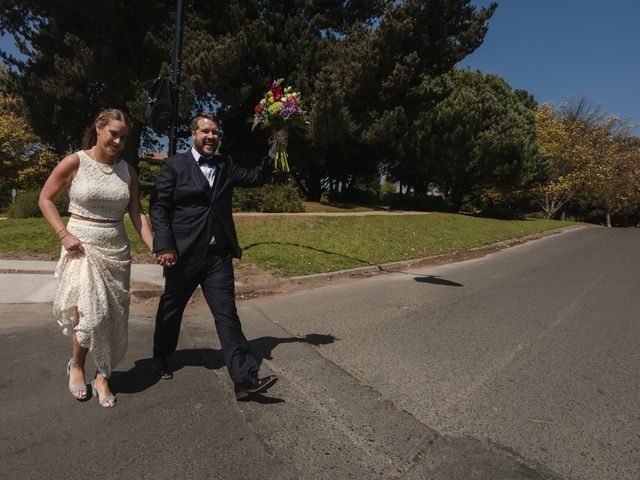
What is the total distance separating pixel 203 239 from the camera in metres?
3.25

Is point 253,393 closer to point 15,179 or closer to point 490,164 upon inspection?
point 490,164

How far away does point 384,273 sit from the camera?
9.30 m

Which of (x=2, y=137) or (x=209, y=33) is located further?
(x=2, y=137)

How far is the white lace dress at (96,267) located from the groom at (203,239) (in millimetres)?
282

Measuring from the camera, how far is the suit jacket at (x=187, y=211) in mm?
3221

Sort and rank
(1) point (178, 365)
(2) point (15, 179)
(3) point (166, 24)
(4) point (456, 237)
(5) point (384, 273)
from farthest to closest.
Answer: (2) point (15, 179), (3) point (166, 24), (4) point (456, 237), (5) point (384, 273), (1) point (178, 365)

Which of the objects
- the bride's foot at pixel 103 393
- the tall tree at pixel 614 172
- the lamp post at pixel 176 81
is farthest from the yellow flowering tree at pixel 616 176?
the bride's foot at pixel 103 393

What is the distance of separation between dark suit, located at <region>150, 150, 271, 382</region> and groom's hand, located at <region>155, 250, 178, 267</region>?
31 millimetres

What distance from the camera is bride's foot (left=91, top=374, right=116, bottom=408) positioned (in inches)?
121

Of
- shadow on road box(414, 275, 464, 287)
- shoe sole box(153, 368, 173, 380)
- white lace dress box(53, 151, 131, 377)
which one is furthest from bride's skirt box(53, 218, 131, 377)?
shadow on road box(414, 275, 464, 287)

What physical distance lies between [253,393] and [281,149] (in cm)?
221

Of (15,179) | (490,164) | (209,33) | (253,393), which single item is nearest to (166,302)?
(253,393)

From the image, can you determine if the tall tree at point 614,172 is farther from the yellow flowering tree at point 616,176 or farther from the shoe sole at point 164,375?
the shoe sole at point 164,375

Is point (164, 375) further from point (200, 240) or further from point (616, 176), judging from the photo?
point (616, 176)
